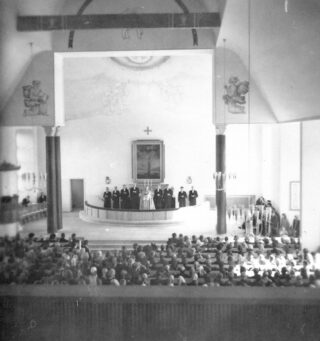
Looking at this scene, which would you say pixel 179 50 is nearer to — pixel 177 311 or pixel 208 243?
pixel 208 243

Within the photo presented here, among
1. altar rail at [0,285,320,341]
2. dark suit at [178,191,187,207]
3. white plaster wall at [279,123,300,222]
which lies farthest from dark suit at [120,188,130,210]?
altar rail at [0,285,320,341]

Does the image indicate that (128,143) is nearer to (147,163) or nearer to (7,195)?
(147,163)

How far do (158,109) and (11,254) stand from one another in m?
15.6

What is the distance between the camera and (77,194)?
2467cm

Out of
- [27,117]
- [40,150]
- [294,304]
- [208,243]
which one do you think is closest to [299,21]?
[294,304]

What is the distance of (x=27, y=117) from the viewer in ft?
56.3

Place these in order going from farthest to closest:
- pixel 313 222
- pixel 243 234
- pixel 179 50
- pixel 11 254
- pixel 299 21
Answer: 1. pixel 243 234
2. pixel 179 50
3. pixel 313 222
4. pixel 299 21
5. pixel 11 254

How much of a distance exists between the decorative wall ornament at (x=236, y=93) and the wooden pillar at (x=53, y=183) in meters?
6.72

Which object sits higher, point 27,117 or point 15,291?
point 27,117

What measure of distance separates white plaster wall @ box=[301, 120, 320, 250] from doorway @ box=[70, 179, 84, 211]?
13.2m

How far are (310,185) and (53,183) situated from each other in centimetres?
962

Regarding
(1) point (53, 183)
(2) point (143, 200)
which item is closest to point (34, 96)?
(1) point (53, 183)

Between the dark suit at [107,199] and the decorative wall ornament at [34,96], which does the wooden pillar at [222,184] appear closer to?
the dark suit at [107,199]

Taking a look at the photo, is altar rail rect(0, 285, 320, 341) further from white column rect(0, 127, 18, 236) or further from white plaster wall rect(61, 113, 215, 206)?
white plaster wall rect(61, 113, 215, 206)
